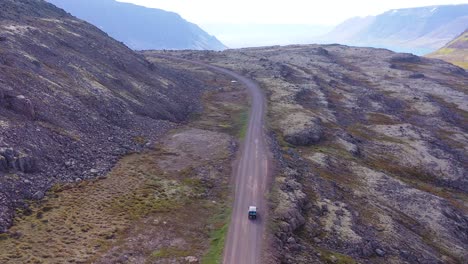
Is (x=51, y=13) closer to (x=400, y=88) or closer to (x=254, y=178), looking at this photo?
(x=254, y=178)

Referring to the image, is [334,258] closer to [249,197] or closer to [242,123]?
[249,197]

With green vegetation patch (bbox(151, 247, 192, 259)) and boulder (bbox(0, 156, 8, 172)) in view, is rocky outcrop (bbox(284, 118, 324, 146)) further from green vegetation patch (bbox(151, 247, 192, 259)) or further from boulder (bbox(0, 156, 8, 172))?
boulder (bbox(0, 156, 8, 172))

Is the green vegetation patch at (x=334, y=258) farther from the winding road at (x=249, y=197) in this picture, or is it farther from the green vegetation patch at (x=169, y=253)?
the green vegetation patch at (x=169, y=253)

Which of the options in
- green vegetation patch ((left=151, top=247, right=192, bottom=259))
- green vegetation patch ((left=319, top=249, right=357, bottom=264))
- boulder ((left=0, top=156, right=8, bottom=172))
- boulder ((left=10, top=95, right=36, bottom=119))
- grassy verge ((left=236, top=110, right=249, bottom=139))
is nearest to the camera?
green vegetation patch ((left=151, top=247, right=192, bottom=259))

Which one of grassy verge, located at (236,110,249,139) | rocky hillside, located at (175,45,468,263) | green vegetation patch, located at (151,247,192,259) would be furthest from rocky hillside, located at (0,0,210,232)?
rocky hillside, located at (175,45,468,263)

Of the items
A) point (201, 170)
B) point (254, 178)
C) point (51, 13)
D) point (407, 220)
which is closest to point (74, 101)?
point (201, 170)

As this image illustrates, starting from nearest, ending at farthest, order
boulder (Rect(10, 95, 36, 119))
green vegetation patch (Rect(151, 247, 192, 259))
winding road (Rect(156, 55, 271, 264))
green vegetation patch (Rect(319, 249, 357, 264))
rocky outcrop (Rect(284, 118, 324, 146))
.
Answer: green vegetation patch (Rect(151, 247, 192, 259)) < winding road (Rect(156, 55, 271, 264)) < green vegetation patch (Rect(319, 249, 357, 264)) < boulder (Rect(10, 95, 36, 119)) < rocky outcrop (Rect(284, 118, 324, 146))

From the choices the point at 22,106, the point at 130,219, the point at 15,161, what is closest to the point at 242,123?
the point at 22,106
